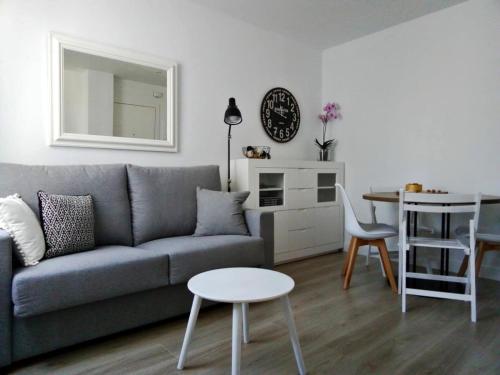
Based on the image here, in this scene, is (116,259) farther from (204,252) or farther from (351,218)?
(351,218)

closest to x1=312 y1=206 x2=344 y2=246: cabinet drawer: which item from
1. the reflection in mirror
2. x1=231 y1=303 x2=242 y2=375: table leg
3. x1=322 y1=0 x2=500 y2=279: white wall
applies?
x1=322 y1=0 x2=500 y2=279: white wall

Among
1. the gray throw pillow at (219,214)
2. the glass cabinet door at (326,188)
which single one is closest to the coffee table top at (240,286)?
the gray throw pillow at (219,214)

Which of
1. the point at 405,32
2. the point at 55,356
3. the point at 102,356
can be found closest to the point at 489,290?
the point at 405,32

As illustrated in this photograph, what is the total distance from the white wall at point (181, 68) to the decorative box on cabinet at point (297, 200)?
1.24ft

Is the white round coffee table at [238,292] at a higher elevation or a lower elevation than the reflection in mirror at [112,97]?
lower

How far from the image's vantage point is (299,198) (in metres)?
3.50

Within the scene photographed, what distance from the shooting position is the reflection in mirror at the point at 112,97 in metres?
2.44

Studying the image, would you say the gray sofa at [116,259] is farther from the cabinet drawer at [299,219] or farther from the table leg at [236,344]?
the cabinet drawer at [299,219]

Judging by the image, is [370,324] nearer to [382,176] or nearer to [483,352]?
[483,352]

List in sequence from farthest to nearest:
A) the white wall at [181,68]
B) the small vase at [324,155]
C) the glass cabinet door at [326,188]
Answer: the small vase at [324,155]
the glass cabinet door at [326,188]
the white wall at [181,68]

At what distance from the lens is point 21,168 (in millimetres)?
2025

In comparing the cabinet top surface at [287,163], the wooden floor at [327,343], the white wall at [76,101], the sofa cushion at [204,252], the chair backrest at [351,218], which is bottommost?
the wooden floor at [327,343]

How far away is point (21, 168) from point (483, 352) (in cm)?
274

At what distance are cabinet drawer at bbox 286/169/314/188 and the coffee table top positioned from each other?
1.83 metres
